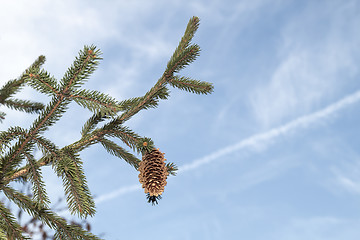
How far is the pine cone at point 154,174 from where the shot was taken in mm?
3393

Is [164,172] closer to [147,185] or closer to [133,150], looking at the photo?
[147,185]

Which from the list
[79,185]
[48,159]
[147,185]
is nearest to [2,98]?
[48,159]

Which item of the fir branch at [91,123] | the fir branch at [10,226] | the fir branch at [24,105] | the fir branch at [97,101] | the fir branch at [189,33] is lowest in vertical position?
the fir branch at [10,226]

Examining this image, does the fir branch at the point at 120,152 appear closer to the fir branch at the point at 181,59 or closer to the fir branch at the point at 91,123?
the fir branch at the point at 91,123

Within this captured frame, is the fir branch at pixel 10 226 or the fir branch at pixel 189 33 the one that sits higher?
the fir branch at pixel 189 33

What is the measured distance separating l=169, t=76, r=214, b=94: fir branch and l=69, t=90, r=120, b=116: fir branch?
0.69 metres

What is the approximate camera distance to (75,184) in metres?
3.52

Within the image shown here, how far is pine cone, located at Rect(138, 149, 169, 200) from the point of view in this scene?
3.39 meters

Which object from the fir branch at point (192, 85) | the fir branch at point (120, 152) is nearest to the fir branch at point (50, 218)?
the fir branch at point (120, 152)

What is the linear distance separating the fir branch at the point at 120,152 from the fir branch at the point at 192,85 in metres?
0.81

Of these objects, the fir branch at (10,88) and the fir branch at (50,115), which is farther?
the fir branch at (10,88)

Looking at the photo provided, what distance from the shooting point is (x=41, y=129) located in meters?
3.56

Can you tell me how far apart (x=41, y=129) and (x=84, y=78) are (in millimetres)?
669

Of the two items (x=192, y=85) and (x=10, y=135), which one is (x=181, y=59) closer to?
(x=192, y=85)
